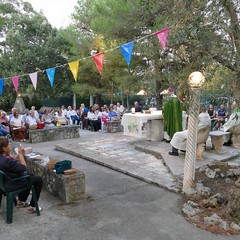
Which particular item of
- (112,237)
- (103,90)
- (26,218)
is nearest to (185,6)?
(112,237)

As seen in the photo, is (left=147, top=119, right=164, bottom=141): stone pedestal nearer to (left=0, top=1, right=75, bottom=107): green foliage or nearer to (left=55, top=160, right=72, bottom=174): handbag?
(left=55, top=160, right=72, bottom=174): handbag

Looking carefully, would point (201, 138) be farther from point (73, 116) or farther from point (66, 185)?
point (73, 116)

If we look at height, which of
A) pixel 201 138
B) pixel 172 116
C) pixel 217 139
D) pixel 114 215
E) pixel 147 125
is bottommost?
pixel 114 215

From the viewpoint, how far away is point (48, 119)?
10.7 m

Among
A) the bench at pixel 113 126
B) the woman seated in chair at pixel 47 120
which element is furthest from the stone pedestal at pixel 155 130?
the woman seated in chair at pixel 47 120

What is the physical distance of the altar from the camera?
8.16 metres

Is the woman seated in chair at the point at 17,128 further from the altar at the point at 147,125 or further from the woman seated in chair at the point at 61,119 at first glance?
the altar at the point at 147,125

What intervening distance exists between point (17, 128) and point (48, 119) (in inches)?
62.1

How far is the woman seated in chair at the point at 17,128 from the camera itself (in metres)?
9.34

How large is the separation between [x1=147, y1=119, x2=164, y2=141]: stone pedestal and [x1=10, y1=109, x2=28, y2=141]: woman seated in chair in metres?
4.18

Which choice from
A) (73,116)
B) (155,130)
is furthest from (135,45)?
(155,130)

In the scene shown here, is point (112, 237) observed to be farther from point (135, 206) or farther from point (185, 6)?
point (185, 6)

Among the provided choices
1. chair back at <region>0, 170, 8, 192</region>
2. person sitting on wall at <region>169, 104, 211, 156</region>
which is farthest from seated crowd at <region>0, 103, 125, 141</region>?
person sitting on wall at <region>169, 104, 211, 156</region>

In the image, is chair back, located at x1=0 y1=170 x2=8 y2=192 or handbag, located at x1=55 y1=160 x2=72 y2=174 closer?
chair back, located at x1=0 y1=170 x2=8 y2=192
